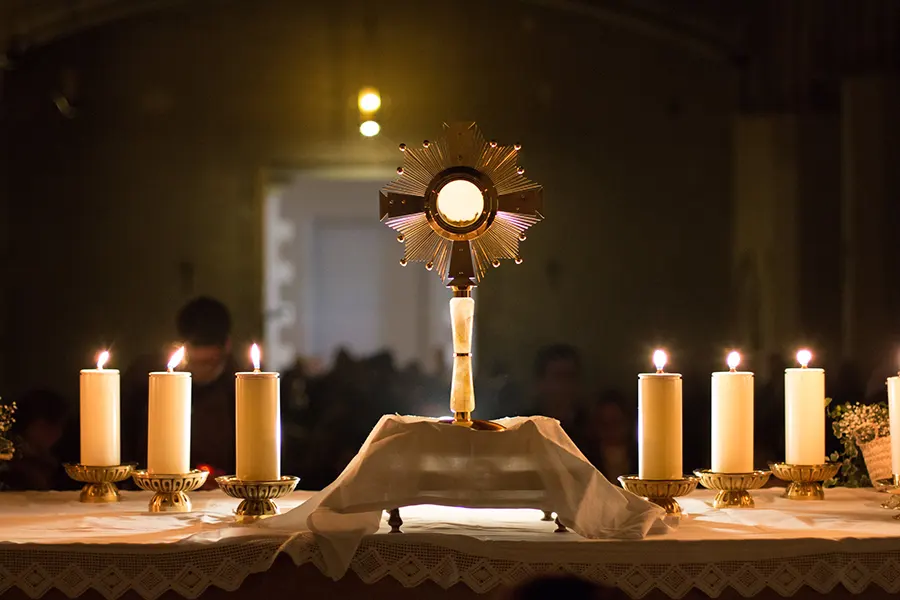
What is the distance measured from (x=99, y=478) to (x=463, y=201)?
0.77 m

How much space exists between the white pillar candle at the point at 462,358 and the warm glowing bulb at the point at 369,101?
563 millimetres

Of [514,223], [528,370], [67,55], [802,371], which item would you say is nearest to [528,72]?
[514,223]

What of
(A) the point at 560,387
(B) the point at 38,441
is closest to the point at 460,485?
(A) the point at 560,387

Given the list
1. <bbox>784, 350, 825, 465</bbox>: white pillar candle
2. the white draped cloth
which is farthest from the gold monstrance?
<bbox>784, 350, 825, 465</bbox>: white pillar candle

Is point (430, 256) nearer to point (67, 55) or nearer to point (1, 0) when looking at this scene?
point (67, 55)

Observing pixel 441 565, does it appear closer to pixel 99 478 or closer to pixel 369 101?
pixel 99 478

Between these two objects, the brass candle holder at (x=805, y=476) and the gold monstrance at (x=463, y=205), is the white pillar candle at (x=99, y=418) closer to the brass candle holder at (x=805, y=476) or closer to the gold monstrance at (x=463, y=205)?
the gold monstrance at (x=463, y=205)

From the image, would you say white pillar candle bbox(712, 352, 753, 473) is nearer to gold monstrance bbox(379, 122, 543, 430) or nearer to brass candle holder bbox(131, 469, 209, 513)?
gold monstrance bbox(379, 122, 543, 430)

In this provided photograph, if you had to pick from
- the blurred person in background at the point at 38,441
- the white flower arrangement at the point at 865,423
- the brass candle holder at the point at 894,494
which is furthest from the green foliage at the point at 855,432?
the blurred person in background at the point at 38,441

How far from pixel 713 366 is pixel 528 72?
0.67 m

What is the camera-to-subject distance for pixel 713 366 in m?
2.12

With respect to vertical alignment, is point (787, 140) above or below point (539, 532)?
above

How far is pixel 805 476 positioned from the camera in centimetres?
184

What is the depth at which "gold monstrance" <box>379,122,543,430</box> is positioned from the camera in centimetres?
173
